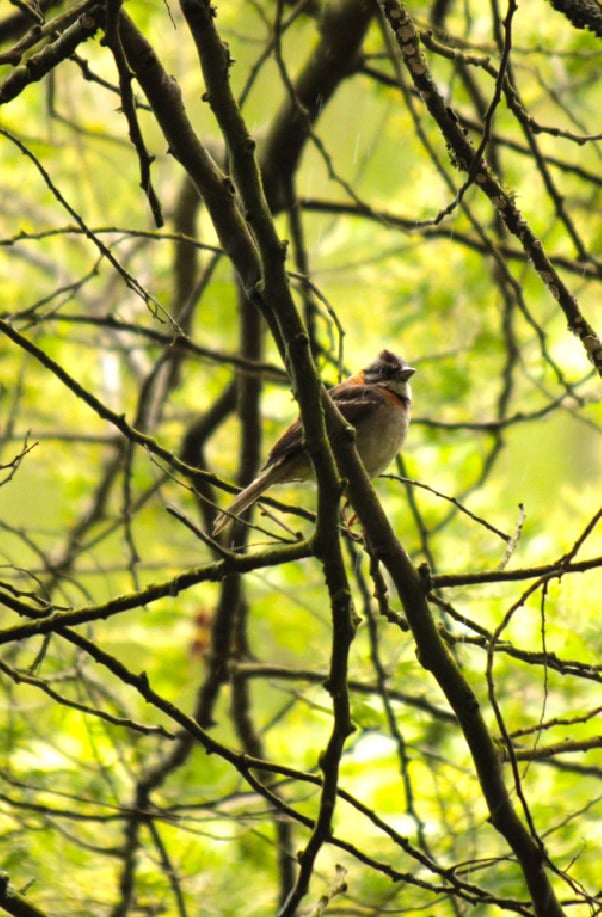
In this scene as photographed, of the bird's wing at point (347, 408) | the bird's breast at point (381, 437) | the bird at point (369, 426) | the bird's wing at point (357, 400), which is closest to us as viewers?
the bird at point (369, 426)

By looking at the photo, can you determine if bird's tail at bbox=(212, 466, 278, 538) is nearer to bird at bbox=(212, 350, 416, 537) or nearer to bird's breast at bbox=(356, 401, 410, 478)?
bird at bbox=(212, 350, 416, 537)

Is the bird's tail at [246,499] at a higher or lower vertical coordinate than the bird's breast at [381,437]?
lower

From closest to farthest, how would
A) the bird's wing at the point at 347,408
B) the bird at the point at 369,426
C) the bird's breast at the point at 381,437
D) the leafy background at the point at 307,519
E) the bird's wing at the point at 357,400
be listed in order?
the leafy background at the point at 307,519, the bird at the point at 369,426, the bird's wing at the point at 347,408, the bird's breast at the point at 381,437, the bird's wing at the point at 357,400

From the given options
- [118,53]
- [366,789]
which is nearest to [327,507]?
[118,53]

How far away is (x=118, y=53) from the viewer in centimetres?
235

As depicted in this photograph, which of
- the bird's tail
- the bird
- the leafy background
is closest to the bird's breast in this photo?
the bird

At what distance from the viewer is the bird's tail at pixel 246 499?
406 cm

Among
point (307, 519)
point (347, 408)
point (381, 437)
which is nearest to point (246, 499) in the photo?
point (307, 519)

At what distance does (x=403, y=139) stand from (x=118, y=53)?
5.83 meters

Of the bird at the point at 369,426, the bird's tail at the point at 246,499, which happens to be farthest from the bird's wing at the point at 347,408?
the bird's tail at the point at 246,499

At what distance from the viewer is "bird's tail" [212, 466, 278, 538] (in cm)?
406

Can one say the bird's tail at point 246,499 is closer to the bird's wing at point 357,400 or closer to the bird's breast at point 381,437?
the bird's breast at point 381,437

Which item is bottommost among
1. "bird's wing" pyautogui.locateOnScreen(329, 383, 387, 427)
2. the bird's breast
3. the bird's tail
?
the bird's tail

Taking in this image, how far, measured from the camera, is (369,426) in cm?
549
